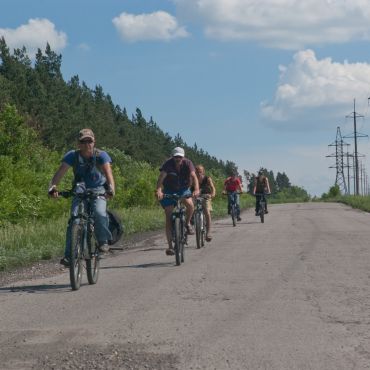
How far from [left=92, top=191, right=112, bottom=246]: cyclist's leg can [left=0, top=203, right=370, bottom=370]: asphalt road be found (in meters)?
0.62

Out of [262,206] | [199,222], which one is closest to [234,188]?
[262,206]

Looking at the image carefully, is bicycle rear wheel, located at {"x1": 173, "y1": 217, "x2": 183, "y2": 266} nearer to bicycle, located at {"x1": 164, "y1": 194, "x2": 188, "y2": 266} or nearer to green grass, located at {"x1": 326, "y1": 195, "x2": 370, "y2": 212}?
bicycle, located at {"x1": 164, "y1": 194, "x2": 188, "y2": 266}

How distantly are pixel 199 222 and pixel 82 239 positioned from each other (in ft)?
20.0

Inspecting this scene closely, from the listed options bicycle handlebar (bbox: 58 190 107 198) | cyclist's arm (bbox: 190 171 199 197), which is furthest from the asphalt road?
cyclist's arm (bbox: 190 171 199 197)

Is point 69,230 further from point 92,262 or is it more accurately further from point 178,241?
point 178,241

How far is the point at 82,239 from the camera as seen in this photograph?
9.15m

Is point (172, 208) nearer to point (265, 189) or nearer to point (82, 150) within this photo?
point (82, 150)

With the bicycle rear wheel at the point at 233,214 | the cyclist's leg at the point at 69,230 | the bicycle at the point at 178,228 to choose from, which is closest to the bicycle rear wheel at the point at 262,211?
the bicycle rear wheel at the point at 233,214

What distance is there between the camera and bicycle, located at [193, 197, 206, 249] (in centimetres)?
1493

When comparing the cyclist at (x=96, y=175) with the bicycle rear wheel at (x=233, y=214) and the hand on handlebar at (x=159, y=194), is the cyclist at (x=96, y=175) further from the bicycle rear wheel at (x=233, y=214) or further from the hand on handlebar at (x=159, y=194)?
the bicycle rear wheel at (x=233, y=214)

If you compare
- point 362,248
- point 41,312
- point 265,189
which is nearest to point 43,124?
point 265,189

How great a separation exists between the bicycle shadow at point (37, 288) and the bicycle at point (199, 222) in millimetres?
5702

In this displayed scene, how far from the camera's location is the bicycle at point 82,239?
29.0 ft

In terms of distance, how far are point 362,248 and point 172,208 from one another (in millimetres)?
4064
